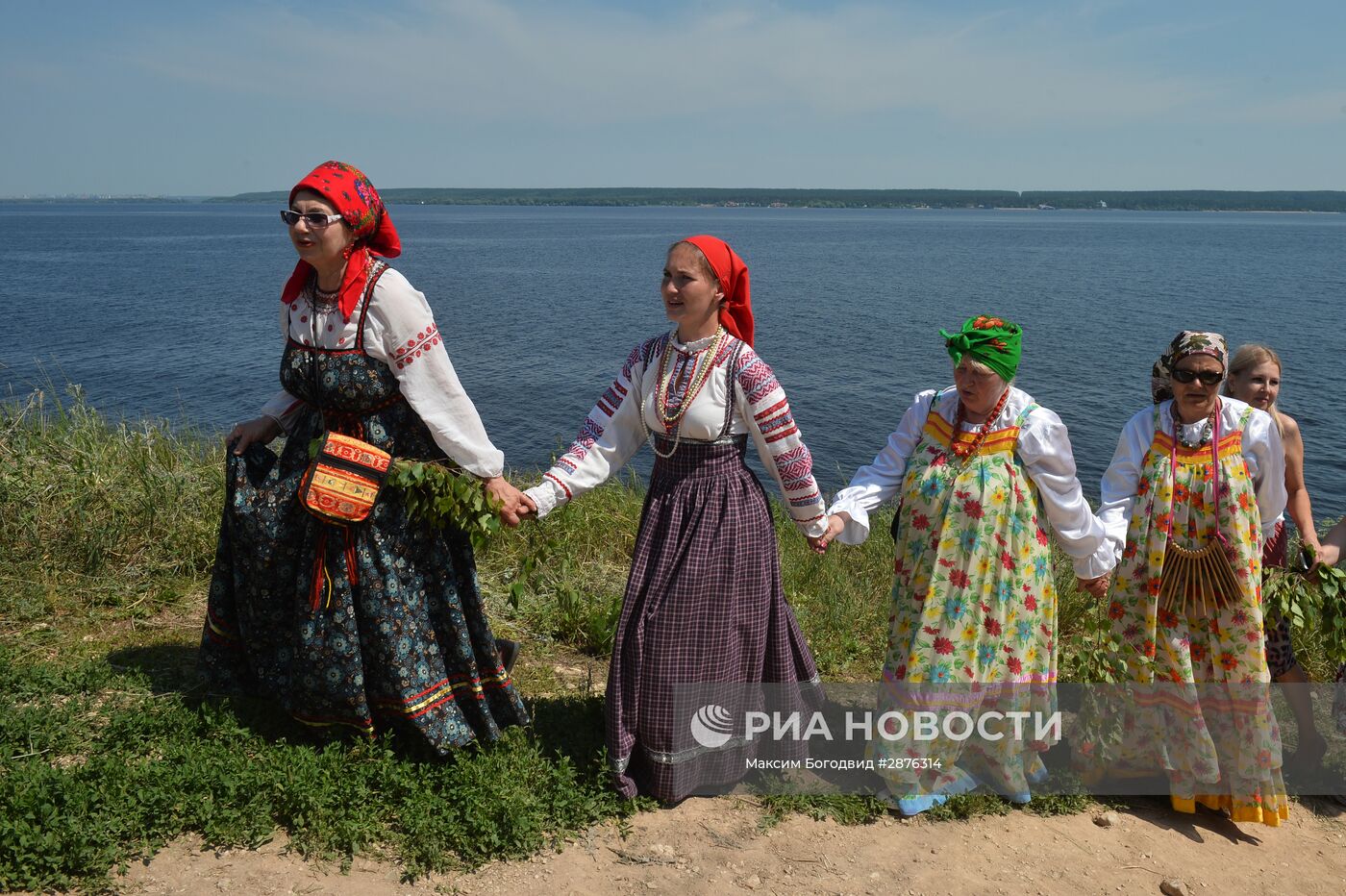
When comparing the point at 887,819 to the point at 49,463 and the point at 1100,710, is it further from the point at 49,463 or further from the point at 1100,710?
the point at 49,463

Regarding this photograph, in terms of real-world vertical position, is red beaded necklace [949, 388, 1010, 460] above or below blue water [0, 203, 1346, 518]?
above

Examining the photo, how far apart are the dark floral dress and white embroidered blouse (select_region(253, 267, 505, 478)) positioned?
55 millimetres

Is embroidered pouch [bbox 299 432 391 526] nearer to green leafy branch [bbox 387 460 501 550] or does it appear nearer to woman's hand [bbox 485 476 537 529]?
green leafy branch [bbox 387 460 501 550]

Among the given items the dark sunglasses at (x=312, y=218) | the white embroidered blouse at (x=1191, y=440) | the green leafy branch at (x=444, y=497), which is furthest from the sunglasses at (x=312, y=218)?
the white embroidered blouse at (x=1191, y=440)

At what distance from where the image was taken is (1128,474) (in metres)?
4.42

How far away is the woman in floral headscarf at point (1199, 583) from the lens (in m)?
4.28

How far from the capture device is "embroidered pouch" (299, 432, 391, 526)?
12.6ft

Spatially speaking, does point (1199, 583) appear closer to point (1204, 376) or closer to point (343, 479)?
point (1204, 376)

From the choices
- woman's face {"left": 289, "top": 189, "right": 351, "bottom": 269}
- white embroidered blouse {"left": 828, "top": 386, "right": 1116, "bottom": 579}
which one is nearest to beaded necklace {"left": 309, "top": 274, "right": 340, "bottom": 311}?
woman's face {"left": 289, "top": 189, "right": 351, "bottom": 269}

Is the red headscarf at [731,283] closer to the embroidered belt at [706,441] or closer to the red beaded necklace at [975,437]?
the embroidered belt at [706,441]

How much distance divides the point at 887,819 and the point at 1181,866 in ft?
3.74

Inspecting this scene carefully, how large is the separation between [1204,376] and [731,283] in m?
1.94

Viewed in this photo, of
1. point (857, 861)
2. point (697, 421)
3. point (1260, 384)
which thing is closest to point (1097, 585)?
point (1260, 384)

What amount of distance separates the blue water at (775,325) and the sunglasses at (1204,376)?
839 cm
